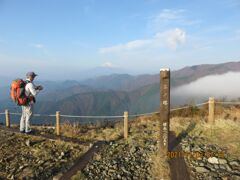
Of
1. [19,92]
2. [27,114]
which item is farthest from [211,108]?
[19,92]

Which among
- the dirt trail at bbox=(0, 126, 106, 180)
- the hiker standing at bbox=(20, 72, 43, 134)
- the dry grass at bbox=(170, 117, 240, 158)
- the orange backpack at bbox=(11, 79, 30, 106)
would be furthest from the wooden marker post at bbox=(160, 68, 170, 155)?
the orange backpack at bbox=(11, 79, 30, 106)

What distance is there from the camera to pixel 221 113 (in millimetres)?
12930

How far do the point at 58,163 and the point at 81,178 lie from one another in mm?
1695

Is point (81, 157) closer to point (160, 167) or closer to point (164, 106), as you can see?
point (160, 167)

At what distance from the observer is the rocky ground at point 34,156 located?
24.3 feet

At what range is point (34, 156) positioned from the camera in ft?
28.7

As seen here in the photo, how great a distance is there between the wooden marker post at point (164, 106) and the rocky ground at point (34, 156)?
2.79m

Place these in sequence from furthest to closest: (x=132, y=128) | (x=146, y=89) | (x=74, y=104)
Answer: (x=146, y=89) < (x=74, y=104) < (x=132, y=128)

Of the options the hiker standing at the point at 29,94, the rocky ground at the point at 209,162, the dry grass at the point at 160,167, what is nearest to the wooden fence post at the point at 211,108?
the rocky ground at the point at 209,162

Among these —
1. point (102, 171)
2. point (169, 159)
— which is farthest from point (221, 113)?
point (102, 171)

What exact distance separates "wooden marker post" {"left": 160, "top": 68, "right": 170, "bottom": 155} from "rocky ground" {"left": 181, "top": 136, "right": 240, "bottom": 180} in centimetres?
71

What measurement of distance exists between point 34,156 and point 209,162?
5730 millimetres

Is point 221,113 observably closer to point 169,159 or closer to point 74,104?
point 169,159
